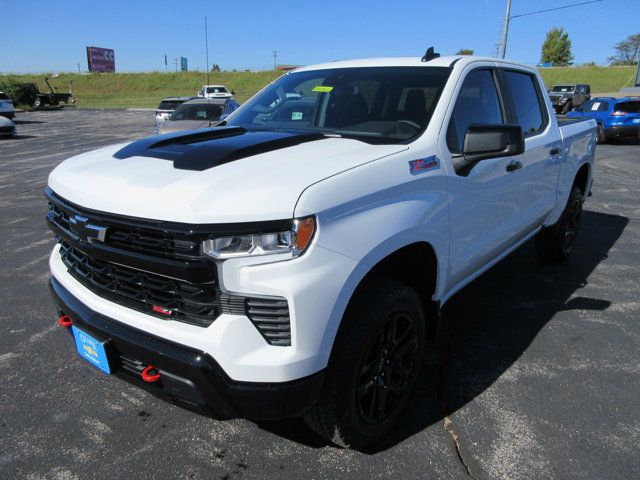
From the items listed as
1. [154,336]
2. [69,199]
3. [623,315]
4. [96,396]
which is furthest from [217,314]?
[623,315]

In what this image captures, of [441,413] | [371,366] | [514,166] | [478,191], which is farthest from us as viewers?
[514,166]

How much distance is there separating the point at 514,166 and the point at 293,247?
6.93ft

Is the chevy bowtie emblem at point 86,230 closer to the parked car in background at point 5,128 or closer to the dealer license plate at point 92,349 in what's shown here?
the dealer license plate at point 92,349

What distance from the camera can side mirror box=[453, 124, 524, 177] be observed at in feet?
8.65

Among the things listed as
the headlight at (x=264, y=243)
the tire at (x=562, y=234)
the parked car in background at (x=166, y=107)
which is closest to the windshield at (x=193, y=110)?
the parked car in background at (x=166, y=107)

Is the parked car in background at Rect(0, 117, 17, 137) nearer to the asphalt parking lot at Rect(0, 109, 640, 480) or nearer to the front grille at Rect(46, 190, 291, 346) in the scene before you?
the asphalt parking lot at Rect(0, 109, 640, 480)

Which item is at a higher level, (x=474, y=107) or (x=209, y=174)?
(x=474, y=107)

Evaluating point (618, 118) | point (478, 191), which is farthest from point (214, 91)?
point (478, 191)

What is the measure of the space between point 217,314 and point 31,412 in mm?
1636

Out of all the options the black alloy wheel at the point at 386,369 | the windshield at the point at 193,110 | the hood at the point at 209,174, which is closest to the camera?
the hood at the point at 209,174

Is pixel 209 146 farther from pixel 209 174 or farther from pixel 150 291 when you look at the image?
pixel 150 291

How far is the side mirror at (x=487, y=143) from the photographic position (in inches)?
104

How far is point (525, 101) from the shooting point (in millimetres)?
4035

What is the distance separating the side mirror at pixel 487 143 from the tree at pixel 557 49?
96.4 meters
